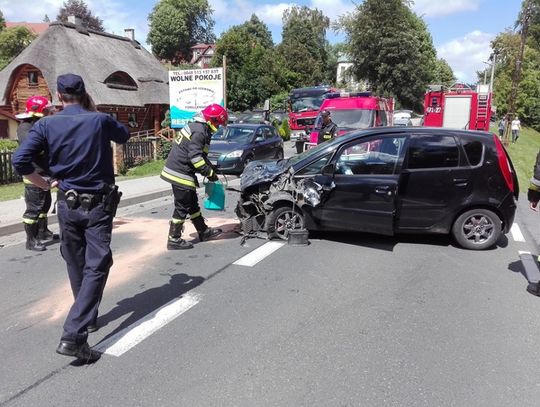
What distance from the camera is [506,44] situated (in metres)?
60.6

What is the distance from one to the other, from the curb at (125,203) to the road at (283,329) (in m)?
1.04

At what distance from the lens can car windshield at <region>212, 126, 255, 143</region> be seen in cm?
1448

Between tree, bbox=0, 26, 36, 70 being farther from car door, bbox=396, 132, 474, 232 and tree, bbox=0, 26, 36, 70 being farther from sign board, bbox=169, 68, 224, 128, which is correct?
car door, bbox=396, 132, 474, 232

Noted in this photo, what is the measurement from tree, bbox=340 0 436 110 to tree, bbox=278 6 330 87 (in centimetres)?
707

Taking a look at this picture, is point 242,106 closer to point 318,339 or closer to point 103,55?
point 103,55

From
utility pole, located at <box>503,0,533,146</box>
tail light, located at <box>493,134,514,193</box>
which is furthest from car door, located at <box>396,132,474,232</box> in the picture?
utility pole, located at <box>503,0,533,146</box>

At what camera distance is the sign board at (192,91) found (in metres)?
16.9

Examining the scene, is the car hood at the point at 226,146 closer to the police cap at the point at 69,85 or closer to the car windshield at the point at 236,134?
the car windshield at the point at 236,134

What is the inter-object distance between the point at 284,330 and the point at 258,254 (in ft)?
7.11

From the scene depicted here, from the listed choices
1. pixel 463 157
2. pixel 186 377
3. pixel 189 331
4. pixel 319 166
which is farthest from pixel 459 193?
pixel 186 377

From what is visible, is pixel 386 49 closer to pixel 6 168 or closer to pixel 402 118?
pixel 402 118

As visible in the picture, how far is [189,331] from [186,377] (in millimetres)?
697

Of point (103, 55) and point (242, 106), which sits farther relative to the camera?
point (242, 106)

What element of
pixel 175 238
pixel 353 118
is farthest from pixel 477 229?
pixel 353 118
